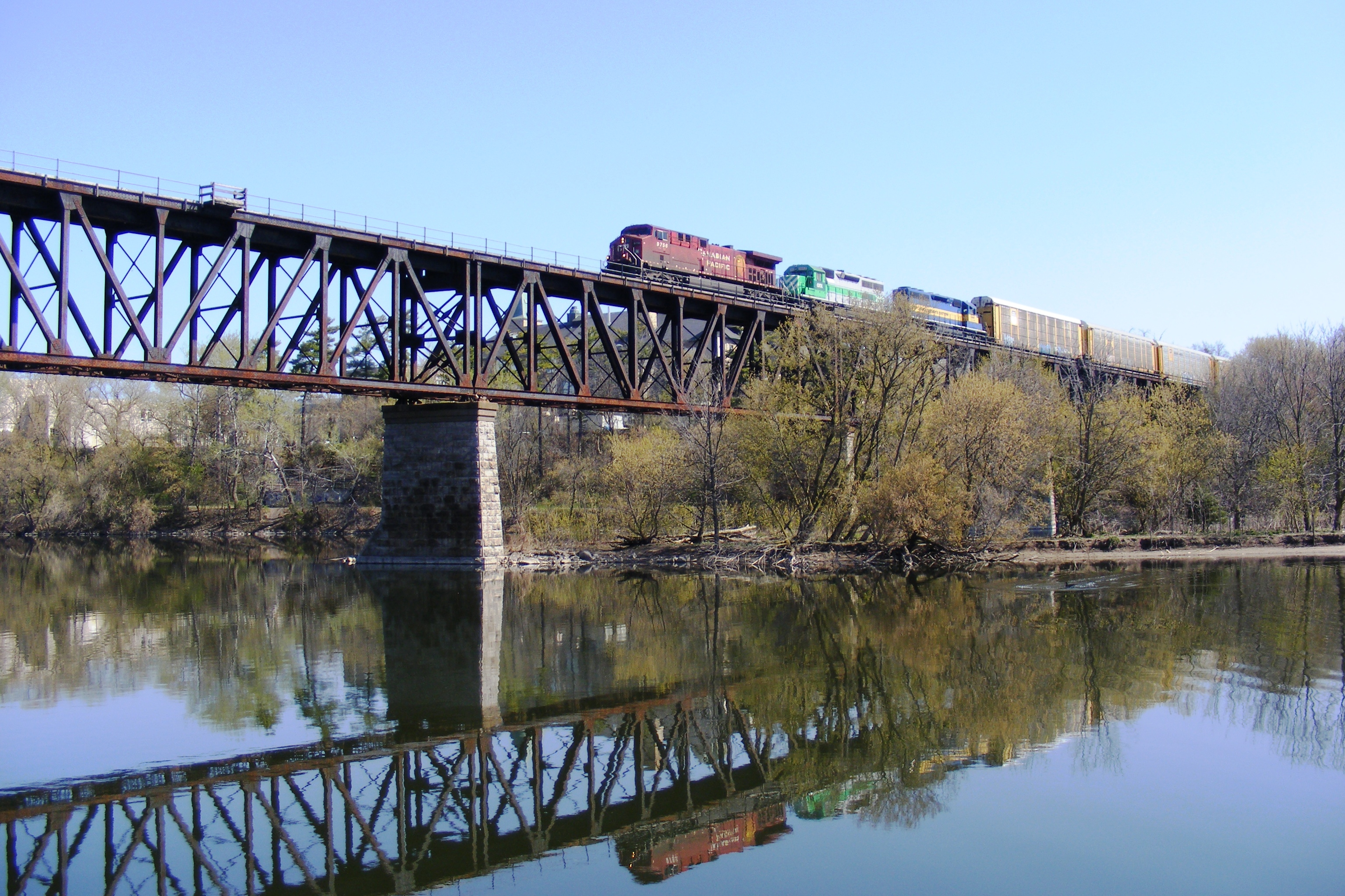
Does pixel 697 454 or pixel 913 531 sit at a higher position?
pixel 697 454

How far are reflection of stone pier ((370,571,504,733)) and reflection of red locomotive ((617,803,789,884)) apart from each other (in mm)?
4777

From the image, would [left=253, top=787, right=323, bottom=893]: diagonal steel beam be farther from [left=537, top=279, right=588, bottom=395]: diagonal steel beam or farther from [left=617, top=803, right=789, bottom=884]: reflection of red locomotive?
[left=537, top=279, right=588, bottom=395]: diagonal steel beam

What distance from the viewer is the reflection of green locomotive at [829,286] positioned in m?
56.7

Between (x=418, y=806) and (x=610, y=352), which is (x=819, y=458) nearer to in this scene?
(x=610, y=352)

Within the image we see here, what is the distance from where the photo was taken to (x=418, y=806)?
11531 mm

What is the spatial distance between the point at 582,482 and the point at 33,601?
2826 centimetres

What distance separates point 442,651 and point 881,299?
46463 millimetres

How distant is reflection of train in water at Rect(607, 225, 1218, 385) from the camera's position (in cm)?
4866

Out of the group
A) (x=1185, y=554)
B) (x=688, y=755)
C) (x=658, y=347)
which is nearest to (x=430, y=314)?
(x=658, y=347)

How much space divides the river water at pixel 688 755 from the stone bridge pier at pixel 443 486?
13.4 m

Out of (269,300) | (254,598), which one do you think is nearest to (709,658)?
(254,598)

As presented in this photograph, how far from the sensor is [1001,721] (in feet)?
48.3

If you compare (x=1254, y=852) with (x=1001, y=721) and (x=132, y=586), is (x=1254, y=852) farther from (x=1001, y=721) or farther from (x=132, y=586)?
(x=132, y=586)

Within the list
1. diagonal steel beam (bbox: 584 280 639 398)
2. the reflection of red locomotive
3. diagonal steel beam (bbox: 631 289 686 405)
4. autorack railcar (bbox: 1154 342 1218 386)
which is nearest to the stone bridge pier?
diagonal steel beam (bbox: 584 280 639 398)
